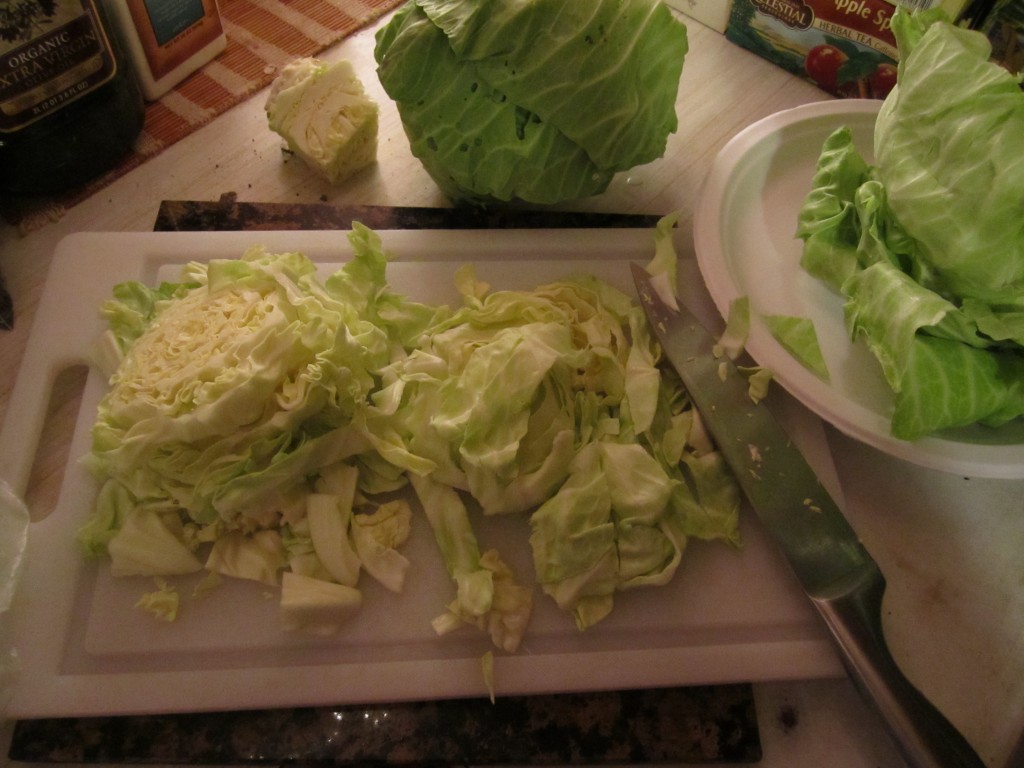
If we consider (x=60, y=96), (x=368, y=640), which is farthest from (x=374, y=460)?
(x=60, y=96)

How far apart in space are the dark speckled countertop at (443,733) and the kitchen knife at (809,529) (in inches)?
5.8

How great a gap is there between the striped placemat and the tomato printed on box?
2.28 feet

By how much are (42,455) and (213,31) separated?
0.81 m

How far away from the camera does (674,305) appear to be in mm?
1030

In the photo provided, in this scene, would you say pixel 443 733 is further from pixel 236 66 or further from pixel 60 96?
pixel 236 66

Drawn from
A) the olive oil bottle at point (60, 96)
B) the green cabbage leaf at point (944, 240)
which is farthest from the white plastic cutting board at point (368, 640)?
the olive oil bottle at point (60, 96)

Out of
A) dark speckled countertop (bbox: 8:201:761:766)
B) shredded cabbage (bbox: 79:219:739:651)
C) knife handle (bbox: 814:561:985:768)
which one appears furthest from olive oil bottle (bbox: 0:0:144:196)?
knife handle (bbox: 814:561:985:768)

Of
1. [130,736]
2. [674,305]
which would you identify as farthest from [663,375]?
[130,736]

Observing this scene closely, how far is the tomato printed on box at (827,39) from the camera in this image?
1.24 meters

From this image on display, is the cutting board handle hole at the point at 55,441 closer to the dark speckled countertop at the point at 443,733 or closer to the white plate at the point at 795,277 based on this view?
the dark speckled countertop at the point at 443,733

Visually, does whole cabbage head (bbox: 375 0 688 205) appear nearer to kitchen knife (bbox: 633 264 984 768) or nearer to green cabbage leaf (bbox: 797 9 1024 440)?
kitchen knife (bbox: 633 264 984 768)

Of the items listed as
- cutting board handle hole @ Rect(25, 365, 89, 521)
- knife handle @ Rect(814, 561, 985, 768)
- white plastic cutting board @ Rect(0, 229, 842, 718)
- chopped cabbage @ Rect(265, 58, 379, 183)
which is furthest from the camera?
chopped cabbage @ Rect(265, 58, 379, 183)

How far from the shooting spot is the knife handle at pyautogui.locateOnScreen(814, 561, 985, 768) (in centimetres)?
74

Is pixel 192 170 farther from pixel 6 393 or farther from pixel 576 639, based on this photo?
pixel 576 639
